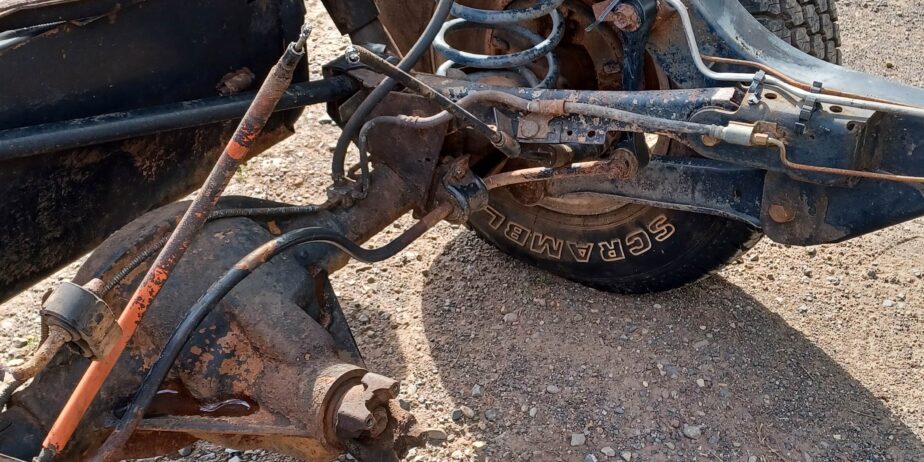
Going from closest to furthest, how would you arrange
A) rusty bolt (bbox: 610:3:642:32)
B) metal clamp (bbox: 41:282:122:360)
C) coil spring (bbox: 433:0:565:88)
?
1. metal clamp (bbox: 41:282:122:360)
2. rusty bolt (bbox: 610:3:642:32)
3. coil spring (bbox: 433:0:565:88)

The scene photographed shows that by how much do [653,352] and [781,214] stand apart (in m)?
0.77

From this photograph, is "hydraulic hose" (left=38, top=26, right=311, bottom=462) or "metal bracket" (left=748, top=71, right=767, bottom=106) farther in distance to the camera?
"metal bracket" (left=748, top=71, right=767, bottom=106)

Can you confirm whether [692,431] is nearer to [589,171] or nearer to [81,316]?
[589,171]

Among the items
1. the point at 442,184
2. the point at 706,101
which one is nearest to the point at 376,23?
the point at 442,184

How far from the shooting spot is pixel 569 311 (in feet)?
10.5

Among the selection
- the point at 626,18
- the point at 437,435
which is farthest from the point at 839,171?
the point at 437,435

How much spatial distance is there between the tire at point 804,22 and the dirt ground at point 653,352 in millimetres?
768

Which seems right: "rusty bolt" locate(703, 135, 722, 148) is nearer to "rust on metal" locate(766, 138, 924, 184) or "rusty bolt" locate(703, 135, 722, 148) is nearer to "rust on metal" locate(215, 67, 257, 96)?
"rust on metal" locate(766, 138, 924, 184)

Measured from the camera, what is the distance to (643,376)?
2.94 m

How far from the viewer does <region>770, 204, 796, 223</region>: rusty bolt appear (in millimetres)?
2381

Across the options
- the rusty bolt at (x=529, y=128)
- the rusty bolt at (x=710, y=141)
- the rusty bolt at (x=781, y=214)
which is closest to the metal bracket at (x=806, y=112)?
the rusty bolt at (x=710, y=141)

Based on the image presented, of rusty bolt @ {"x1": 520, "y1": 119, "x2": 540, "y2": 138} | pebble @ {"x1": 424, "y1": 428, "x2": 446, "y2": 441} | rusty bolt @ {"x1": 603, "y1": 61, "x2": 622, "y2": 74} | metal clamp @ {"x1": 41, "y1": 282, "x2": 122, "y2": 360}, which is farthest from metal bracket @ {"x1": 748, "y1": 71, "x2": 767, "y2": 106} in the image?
metal clamp @ {"x1": 41, "y1": 282, "x2": 122, "y2": 360}

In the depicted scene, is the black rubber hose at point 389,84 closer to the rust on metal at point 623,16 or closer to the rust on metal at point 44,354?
the rust on metal at point 623,16

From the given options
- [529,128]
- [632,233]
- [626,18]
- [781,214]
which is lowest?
[632,233]
